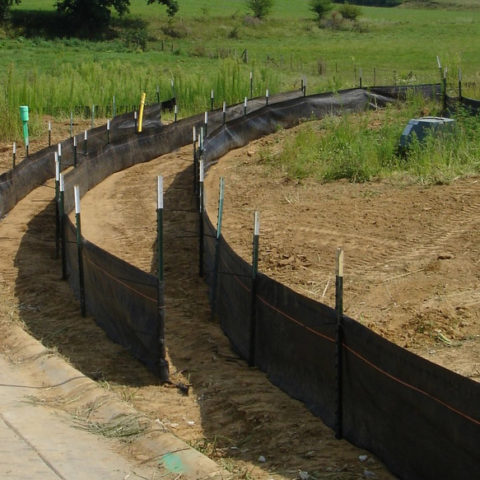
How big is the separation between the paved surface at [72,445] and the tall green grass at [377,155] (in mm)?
8727

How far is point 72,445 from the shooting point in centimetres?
809

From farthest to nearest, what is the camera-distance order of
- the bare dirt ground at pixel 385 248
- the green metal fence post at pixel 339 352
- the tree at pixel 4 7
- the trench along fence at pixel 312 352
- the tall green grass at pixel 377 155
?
the tree at pixel 4 7, the tall green grass at pixel 377 155, the bare dirt ground at pixel 385 248, the green metal fence post at pixel 339 352, the trench along fence at pixel 312 352

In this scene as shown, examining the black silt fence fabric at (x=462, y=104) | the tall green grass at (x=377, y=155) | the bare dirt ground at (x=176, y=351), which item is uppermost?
the black silt fence fabric at (x=462, y=104)

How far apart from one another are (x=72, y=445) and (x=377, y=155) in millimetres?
11224

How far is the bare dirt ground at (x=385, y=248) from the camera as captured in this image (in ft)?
34.2

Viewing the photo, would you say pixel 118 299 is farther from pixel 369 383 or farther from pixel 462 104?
pixel 462 104

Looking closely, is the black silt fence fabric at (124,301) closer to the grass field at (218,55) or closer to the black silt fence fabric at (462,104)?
the black silt fence fabric at (462,104)

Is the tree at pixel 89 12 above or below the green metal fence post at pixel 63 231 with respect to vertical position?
above

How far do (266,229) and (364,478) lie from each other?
7850 millimetres

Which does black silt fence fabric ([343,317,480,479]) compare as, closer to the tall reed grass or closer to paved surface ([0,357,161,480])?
paved surface ([0,357,161,480])

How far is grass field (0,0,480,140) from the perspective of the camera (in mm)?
29047

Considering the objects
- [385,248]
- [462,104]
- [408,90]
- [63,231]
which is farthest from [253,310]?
[408,90]

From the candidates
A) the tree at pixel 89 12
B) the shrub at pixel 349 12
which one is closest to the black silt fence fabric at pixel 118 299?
the tree at pixel 89 12

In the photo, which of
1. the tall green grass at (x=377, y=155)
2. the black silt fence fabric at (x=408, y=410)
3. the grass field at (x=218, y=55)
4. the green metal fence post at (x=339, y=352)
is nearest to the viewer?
the black silt fence fabric at (x=408, y=410)
